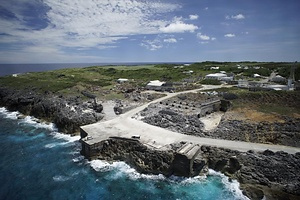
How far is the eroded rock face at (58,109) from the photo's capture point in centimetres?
4041

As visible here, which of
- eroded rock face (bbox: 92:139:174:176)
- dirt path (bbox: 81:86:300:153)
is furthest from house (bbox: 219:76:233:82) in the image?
eroded rock face (bbox: 92:139:174:176)

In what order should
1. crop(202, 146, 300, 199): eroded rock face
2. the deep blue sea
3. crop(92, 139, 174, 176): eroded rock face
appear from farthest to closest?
crop(92, 139, 174, 176): eroded rock face → the deep blue sea → crop(202, 146, 300, 199): eroded rock face

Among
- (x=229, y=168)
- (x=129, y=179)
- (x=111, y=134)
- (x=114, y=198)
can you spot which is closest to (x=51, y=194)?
(x=114, y=198)

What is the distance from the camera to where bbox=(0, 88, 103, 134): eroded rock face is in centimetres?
4041

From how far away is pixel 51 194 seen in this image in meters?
22.7

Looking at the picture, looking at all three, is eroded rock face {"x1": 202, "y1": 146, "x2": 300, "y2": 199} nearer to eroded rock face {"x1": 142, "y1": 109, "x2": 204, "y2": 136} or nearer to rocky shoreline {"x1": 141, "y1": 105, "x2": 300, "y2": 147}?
rocky shoreline {"x1": 141, "y1": 105, "x2": 300, "y2": 147}

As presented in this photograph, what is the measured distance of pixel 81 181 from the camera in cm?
2486

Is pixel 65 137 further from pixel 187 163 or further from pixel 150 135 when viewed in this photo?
pixel 187 163

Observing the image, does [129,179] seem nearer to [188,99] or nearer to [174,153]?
[174,153]

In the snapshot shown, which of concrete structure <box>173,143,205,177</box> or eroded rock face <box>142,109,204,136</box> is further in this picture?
eroded rock face <box>142,109,204,136</box>

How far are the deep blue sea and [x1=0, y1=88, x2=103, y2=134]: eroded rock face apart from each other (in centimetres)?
772

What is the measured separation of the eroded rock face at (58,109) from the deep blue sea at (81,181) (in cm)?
772

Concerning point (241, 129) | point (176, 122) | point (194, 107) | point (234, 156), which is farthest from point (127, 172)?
point (194, 107)

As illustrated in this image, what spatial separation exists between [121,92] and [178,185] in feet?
146
